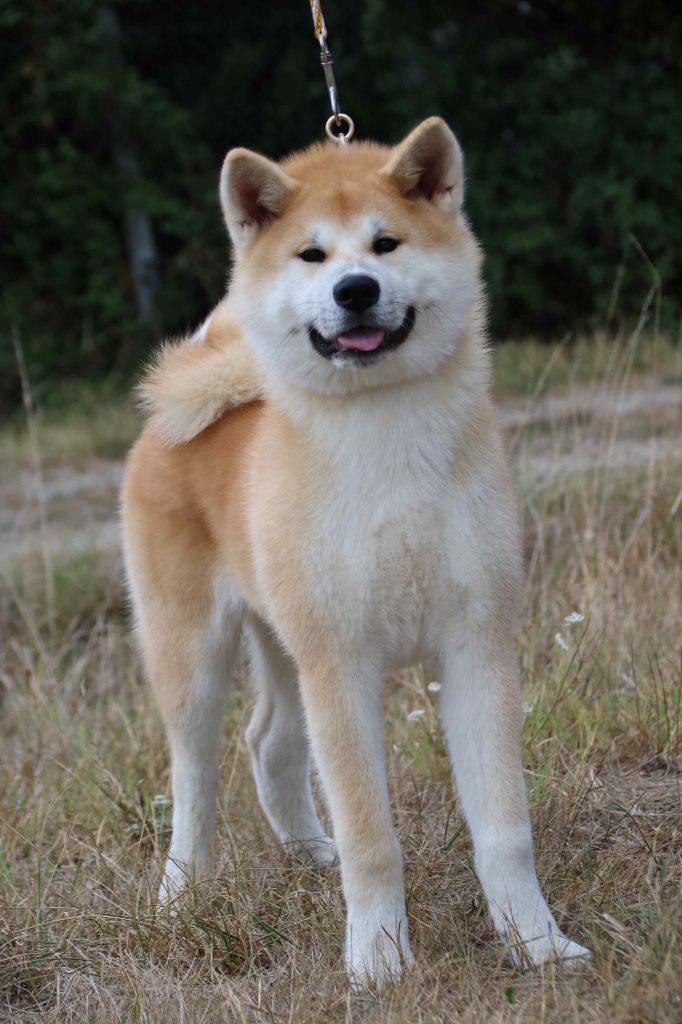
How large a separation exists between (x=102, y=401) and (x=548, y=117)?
405 centimetres

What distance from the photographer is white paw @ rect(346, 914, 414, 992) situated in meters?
2.42

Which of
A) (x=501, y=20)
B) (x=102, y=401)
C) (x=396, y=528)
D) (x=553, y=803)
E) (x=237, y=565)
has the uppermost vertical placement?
(x=501, y=20)

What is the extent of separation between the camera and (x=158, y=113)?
9484 millimetres

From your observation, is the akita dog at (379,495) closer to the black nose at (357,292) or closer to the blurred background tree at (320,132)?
the black nose at (357,292)

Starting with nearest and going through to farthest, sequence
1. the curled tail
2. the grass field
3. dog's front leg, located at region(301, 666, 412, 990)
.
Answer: the grass field
dog's front leg, located at region(301, 666, 412, 990)
the curled tail

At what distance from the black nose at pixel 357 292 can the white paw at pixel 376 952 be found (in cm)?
121

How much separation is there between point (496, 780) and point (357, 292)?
1.01 m

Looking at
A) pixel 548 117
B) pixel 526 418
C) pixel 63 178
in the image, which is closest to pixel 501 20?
pixel 548 117

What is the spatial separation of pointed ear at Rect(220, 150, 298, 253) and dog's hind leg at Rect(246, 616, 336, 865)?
106cm

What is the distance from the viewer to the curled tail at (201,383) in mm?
3115

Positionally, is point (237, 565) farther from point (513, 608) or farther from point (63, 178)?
point (63, 178)

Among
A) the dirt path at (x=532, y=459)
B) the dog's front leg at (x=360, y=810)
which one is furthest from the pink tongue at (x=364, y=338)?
the dirt path at (x=532, y=459)

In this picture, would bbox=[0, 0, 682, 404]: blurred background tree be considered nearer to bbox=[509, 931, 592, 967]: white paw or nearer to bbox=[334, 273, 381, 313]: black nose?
bbox=[334, 273, 381, 313]: black nose

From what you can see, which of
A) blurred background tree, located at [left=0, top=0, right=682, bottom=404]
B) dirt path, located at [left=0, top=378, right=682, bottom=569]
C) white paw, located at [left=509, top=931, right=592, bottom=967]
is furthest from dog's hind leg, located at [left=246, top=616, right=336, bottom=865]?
blurred background tree, located at [left=0, top=0, right=682, bottom=404]
